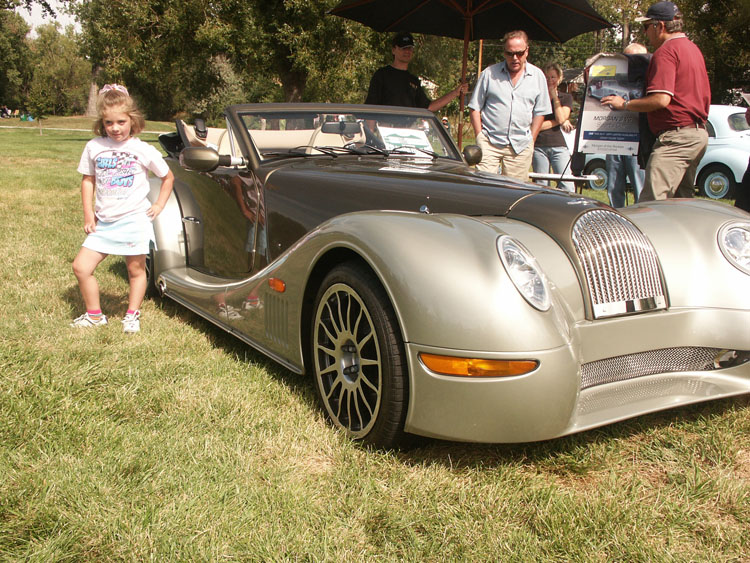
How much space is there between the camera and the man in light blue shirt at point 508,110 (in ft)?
17.2

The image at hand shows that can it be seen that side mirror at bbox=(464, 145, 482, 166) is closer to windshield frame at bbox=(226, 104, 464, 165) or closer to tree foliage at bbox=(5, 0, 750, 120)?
windshield frame at bbox=(226, 104, 464, 165)

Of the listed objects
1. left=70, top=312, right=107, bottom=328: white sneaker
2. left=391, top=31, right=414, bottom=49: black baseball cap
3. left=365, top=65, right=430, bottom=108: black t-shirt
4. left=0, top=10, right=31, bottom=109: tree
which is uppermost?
left=0, top=10, right=31, bottom=109: tree

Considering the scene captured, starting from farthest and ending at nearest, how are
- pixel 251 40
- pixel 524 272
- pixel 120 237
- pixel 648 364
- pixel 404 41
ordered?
1. pixel 251 40
2. pixel 404 41
3. pixel 120 237
4. pixel 648 364
5. pixel 524 272

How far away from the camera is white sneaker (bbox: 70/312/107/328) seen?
13.0 ft

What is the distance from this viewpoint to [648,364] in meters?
2.45

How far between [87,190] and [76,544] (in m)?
2.67

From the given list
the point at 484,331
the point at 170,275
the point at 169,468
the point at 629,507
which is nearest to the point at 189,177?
the point at 170,275

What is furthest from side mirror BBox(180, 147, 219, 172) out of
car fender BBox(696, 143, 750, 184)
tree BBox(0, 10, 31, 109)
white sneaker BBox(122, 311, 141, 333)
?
tree BBox(0, 10, 31, 109)

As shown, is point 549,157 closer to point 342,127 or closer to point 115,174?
point 342,127

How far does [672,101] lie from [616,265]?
9.37 feet

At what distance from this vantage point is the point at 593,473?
239 cm

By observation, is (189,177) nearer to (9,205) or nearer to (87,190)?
(87,190)

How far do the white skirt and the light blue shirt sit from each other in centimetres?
285

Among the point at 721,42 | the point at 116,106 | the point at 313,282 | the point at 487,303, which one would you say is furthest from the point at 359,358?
the point at 721,42
